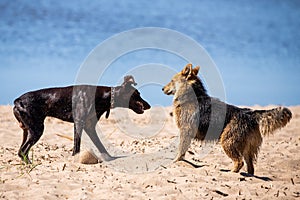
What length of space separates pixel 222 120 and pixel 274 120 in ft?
3.18

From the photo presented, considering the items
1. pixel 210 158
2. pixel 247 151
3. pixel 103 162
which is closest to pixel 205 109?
pixel 247 151

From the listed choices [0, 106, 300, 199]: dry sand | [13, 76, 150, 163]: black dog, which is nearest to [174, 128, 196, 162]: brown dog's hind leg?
[0, 106, 300, 199]: dry sand

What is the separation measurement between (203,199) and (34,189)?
2.63 meters

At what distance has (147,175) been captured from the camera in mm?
6566

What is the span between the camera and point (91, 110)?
28.3ft

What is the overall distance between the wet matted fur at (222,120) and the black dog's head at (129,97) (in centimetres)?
117

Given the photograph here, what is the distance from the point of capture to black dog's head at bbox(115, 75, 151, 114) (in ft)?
29.2

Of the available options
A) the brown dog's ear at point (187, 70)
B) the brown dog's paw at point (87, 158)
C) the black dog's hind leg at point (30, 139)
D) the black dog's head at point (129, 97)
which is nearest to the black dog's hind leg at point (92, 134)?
the brown dog's paw at point (87, 158)

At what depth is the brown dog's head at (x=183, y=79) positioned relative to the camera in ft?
26.8

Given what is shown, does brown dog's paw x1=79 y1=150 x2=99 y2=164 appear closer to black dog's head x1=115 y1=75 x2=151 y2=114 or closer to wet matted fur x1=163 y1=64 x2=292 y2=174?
black dog's head x1=115 y1=75 x2=151 y2=114

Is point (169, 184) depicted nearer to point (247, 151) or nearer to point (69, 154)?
point (247, 151)

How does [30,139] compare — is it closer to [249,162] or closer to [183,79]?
[183,79]

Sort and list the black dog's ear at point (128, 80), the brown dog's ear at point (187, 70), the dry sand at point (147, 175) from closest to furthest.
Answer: the dry sand at point (147, 175)
the brown dog's ear at point (187, 70)
the black dog's ear at point (128, 80)

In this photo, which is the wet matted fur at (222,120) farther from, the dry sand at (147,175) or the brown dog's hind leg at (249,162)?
the dry sand at (147,175)
